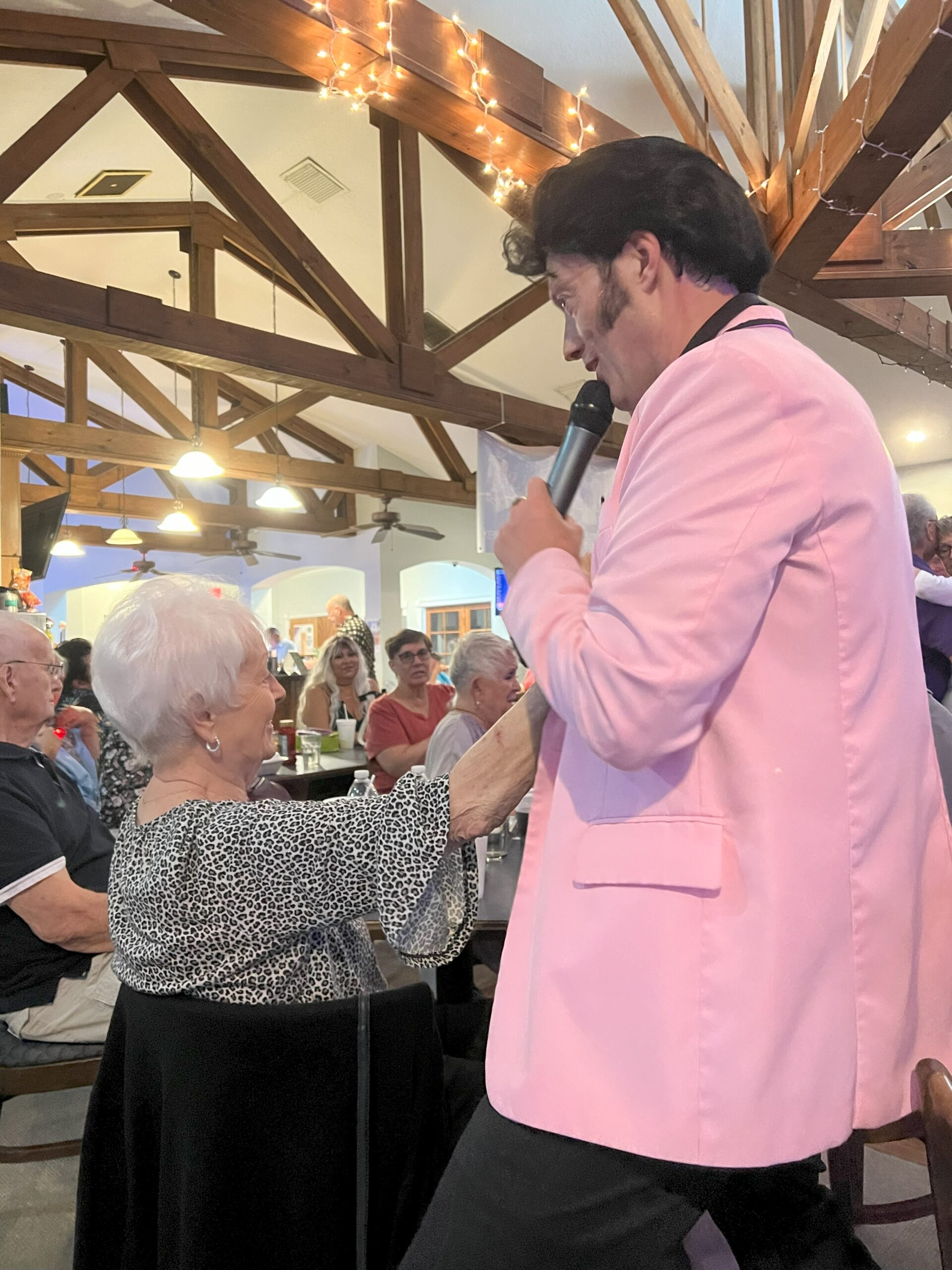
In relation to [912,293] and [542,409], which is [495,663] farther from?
[542,409]

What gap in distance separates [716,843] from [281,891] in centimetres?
68

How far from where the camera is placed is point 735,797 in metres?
0.78

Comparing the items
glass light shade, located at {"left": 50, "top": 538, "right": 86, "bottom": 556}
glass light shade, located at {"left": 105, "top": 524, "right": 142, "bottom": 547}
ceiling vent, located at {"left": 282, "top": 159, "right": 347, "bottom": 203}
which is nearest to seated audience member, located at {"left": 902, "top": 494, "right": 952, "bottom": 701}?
ceiling vent, located at {"left": 282, "top": 159, "right": 347, "bottom": 203}

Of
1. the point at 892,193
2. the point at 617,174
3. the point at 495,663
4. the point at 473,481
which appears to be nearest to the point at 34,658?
the point at 495,663

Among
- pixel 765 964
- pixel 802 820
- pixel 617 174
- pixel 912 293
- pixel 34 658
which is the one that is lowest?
pixel 765 964

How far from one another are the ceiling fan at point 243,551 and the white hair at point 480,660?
9.49 metres

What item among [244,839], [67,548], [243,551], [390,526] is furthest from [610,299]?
[243,551]

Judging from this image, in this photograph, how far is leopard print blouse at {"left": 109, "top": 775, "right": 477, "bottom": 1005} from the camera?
3.84 feet

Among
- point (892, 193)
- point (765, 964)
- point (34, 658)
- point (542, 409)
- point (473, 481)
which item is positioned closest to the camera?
point (765, 964)

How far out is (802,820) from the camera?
0.77m

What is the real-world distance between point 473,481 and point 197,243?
5.20 meters

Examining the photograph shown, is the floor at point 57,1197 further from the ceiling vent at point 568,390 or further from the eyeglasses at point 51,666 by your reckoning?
the ceiling vent at point 568,390

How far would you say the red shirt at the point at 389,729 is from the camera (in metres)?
4.54

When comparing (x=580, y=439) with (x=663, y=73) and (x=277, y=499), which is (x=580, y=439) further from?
(x=277, y=499)
